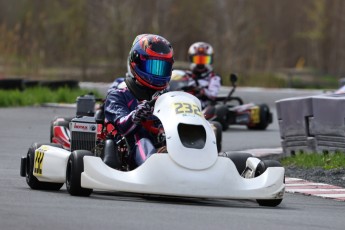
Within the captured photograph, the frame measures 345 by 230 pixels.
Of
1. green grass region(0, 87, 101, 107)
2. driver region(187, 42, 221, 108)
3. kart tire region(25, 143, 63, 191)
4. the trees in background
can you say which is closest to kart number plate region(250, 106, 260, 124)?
driver region(187, 42, 221, 108)

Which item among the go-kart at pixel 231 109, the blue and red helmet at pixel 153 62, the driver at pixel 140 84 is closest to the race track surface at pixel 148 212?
the driver at pixel 140 84

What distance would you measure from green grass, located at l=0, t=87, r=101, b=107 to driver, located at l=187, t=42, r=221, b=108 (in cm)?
394

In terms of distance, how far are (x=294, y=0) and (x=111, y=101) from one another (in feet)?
163

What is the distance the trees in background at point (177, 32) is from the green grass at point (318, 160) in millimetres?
16505

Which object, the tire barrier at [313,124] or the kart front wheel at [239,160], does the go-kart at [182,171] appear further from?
the tire barrier at [313,124]

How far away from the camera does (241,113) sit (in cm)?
2069

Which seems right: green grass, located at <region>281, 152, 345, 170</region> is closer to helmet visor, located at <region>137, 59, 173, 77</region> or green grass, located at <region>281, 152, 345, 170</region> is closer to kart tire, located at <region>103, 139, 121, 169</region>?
helmet visor, located at <region>137, 59, 173, 77</region>

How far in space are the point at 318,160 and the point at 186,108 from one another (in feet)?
13.9

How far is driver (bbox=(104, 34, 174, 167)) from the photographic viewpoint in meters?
9.77

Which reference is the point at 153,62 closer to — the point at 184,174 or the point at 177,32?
the point at 184,174

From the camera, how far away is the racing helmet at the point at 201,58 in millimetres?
20859

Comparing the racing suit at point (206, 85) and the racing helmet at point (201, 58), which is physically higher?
the racing helmet at point (201, 58)

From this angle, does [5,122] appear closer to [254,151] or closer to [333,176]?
[254,151]

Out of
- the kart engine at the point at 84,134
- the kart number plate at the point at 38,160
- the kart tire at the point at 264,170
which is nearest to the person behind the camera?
the kart tire at the point at 264,170
